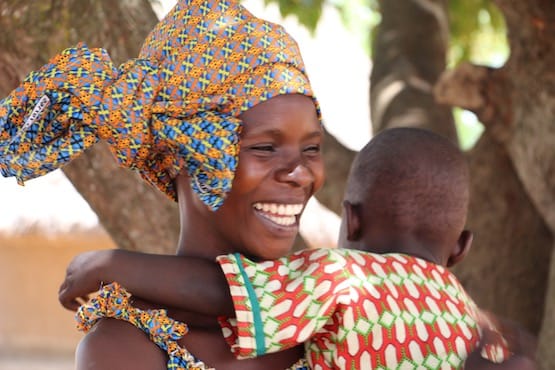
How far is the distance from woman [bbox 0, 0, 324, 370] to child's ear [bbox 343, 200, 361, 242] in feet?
1.24

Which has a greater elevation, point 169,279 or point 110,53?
point 110,53

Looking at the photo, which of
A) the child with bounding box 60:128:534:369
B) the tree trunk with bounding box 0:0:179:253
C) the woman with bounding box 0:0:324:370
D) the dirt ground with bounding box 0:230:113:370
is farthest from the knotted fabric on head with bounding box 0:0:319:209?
the dirt ground with bounding box 0:230:113:370

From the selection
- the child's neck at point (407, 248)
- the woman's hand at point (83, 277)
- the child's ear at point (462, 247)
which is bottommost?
the child's ear at point (462, 247)

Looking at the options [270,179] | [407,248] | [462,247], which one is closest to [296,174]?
[270,179]

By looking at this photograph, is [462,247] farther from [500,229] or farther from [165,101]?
[500,229]

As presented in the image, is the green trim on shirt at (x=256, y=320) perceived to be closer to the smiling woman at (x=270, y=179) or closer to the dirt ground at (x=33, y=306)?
the smiling woman at (x=270, y=179)

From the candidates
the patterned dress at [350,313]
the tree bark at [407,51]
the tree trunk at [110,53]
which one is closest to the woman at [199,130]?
the patterned dress at [350,313]

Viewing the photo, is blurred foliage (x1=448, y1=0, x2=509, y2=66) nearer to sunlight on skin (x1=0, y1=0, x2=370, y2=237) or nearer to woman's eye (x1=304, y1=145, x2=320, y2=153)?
sunlight on skin (x1=0, y1=0, x2=370, y2=237)

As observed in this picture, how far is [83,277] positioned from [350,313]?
612mm

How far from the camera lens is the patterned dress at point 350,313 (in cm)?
213

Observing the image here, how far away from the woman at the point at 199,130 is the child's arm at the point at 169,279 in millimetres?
47

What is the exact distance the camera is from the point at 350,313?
86.8 inches

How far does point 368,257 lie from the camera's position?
236 centimetres

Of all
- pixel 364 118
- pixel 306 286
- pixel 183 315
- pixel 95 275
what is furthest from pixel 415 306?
pixel 364 118
